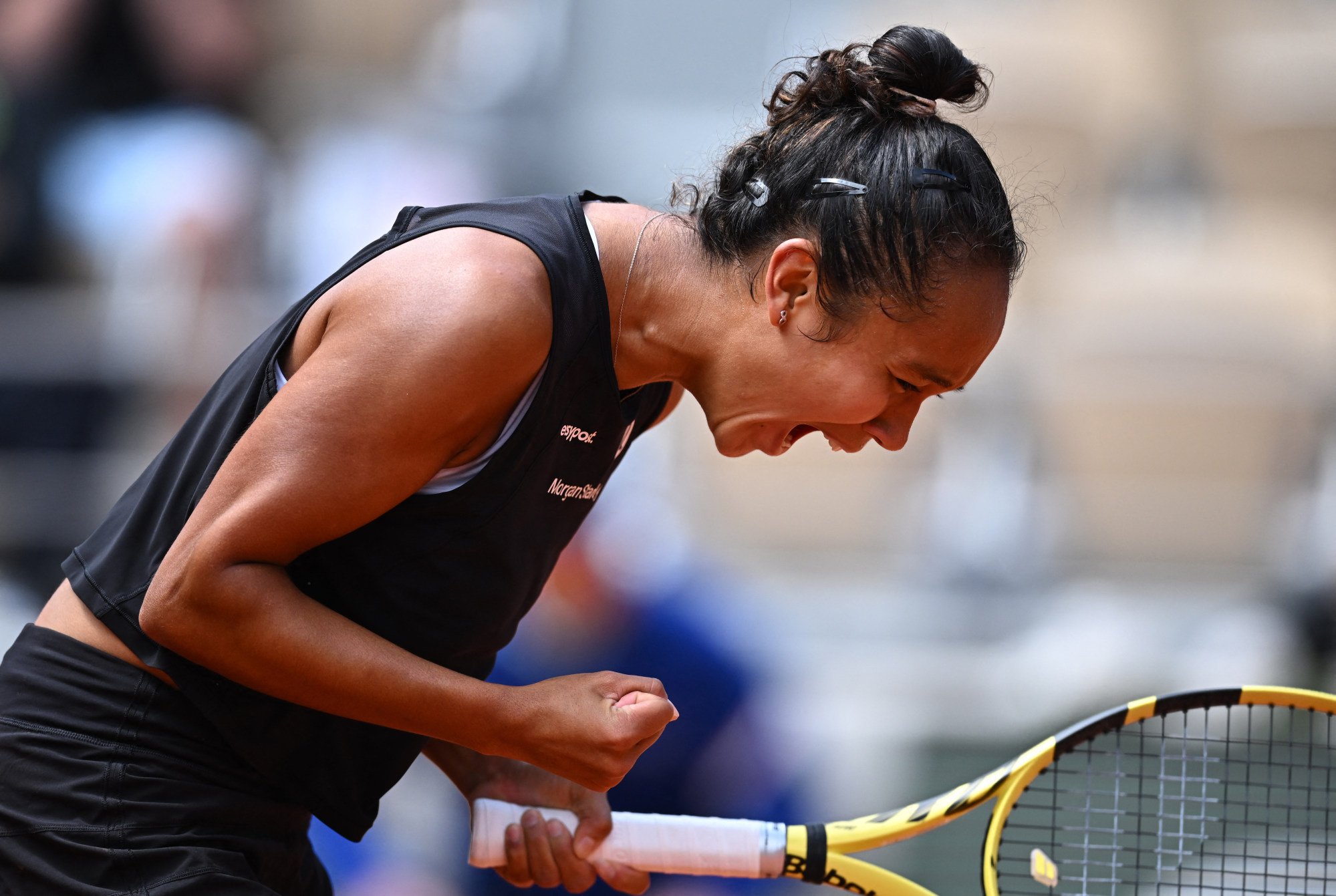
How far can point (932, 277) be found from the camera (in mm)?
1557

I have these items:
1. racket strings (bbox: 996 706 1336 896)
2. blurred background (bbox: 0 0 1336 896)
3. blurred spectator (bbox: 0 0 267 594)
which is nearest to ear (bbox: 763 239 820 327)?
racket strings (bbox: 996 706 1336 896)

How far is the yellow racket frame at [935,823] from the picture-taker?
6.10ft

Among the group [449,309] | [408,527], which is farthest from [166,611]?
[449,309]

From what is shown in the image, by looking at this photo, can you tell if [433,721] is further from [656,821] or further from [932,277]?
[932,277]

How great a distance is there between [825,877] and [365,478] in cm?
86

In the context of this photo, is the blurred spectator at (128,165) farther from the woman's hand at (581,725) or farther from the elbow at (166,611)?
the woman's hand at (581,725)

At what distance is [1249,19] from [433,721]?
21.5 ft

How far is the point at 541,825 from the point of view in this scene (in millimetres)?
1854

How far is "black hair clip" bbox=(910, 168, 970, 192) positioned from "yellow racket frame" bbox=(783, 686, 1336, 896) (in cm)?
72

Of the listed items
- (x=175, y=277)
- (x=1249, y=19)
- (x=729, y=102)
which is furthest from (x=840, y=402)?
(x=1249, y=19)

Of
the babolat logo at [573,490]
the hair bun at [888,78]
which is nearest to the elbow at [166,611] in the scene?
the babolat logo at [573,490]

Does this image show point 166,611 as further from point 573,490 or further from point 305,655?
point 573,490

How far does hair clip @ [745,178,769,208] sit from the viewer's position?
1.62 m

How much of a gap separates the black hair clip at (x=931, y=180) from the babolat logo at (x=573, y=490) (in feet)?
1.58
